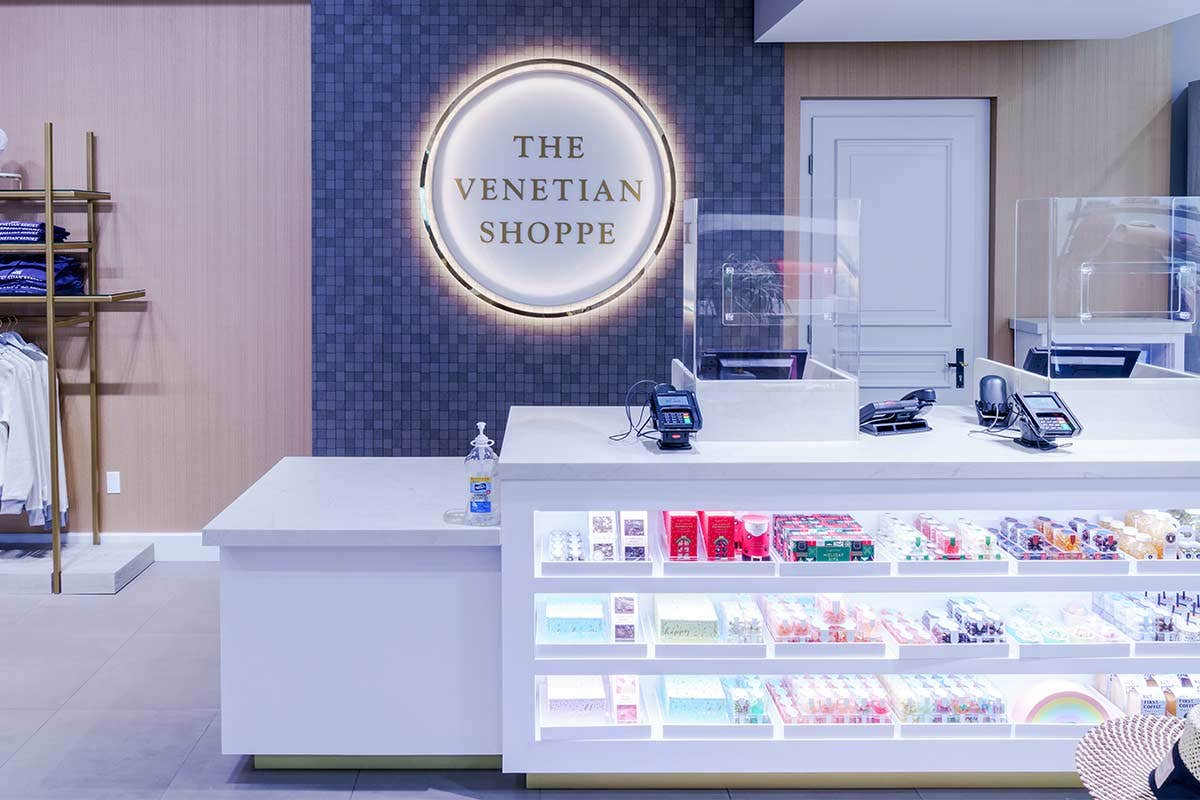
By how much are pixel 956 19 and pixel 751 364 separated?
6.74ft

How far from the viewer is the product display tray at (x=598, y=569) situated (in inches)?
124

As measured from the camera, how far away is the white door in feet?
17.5

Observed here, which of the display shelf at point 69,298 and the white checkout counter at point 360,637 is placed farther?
the display shelf at point 69,298

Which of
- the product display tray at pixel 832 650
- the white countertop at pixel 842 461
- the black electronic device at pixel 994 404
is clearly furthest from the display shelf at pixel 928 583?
the black electronic device at pixel 994 404

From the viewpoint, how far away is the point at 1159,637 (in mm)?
3182

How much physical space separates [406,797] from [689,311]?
1.64 m

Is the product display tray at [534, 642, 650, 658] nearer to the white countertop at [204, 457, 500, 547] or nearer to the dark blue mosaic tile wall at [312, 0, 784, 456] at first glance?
the white countertop at [204, 457, 500, 547]

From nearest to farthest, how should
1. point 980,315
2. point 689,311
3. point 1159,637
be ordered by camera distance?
point 1159,637 < point 689,311 < point 980,315

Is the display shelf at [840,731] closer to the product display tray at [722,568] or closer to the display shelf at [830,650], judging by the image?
the display shelf at [830,650]

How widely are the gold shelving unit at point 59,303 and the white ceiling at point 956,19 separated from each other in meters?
3.03

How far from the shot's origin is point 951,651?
10.4 feet

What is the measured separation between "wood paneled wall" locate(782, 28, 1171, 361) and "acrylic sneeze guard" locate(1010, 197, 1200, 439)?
70.4 inches

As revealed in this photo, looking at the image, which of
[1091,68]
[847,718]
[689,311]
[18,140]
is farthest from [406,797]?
[1091,68]

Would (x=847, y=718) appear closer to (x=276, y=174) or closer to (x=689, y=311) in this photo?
(x=689, y=311)
